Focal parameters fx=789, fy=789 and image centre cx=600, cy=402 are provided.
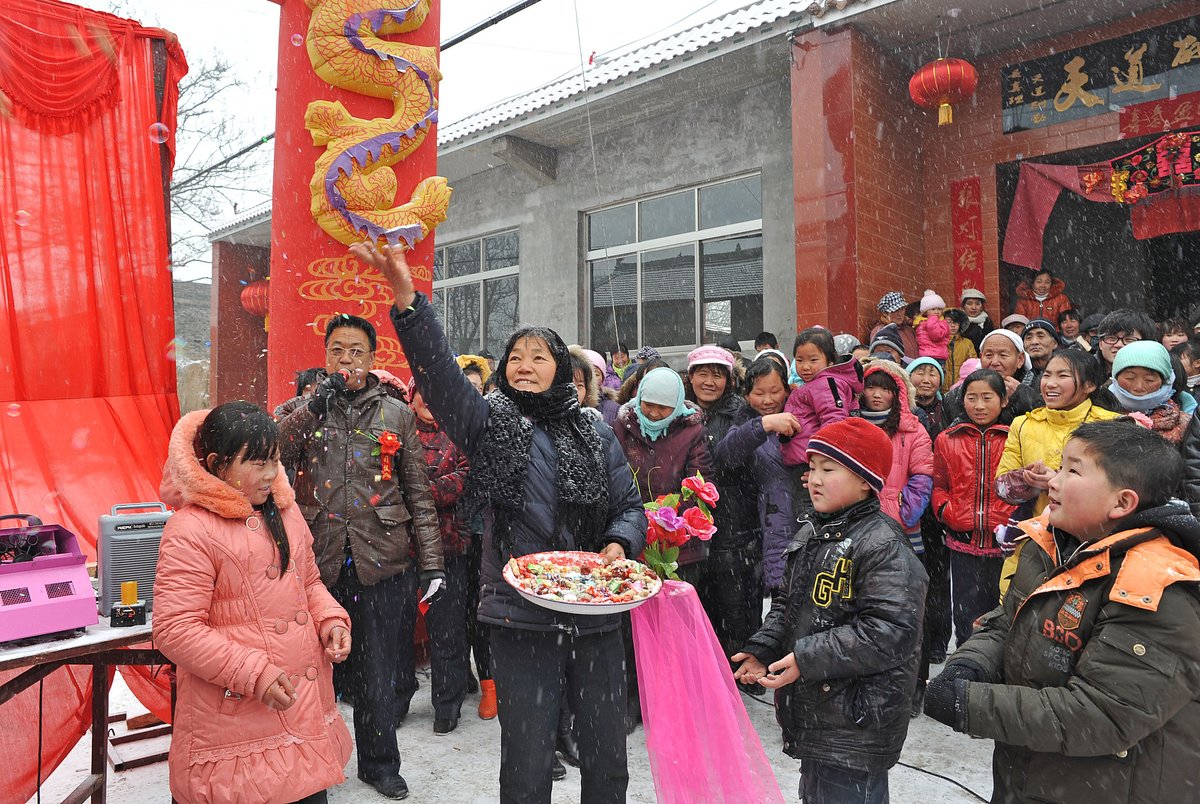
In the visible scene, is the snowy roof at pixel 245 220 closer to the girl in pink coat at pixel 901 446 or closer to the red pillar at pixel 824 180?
the red pillar at pixel 824 180

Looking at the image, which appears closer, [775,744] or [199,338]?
[775,744]

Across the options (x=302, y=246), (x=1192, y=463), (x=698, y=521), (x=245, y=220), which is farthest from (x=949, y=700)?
(x=245, y=220)

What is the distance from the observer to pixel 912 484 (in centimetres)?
409

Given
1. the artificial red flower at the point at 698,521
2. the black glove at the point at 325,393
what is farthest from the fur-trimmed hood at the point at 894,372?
the black glove at the point at 325,393

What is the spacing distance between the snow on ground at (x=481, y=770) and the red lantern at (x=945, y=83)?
18.7 feet

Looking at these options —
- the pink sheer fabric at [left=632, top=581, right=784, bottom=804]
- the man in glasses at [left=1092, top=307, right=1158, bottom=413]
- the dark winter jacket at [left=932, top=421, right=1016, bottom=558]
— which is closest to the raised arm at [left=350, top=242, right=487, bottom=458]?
the pink sheer fabric at [left=632, top=581, right=784, bottom=804]

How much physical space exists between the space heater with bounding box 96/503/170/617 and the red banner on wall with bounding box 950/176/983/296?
791 cm

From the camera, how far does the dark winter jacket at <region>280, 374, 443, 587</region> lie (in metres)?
3.29

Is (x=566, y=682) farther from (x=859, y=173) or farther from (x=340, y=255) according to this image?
(x=859, y=173)

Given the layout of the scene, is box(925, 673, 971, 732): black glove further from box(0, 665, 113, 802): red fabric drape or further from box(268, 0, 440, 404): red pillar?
box(268, 0, 440, 404): red pillar

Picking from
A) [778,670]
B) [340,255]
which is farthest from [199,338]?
[778,670]

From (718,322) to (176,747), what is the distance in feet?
27.2

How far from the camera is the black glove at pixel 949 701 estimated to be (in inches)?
67.8

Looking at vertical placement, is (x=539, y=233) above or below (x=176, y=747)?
above
